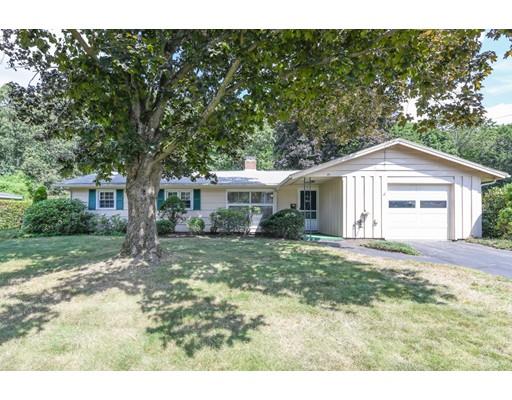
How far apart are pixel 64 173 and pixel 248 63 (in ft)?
15.3

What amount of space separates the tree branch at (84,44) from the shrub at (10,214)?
13.7 m

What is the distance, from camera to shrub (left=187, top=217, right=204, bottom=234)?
1295 centimetres

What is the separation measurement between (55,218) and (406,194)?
47.3 ft

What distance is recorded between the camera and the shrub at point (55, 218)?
12102mm

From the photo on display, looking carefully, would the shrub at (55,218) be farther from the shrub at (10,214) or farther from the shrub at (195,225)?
the shrub at (195,225)

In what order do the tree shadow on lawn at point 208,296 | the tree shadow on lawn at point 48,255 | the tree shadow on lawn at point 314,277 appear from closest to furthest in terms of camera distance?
the tree shadow on lawn at point 208,296
the tree shadow on lawn at point 314,277
the tree shadow on lawn at point 48,255

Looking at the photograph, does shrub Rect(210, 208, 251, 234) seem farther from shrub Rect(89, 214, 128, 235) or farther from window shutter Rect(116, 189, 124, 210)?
window shutter Rect(116, 189, 124, 210)

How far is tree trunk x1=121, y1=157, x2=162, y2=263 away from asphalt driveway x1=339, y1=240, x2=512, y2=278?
19.6 ft

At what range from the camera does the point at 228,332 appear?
340 cm

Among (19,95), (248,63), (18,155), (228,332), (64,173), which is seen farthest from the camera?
(18,155)

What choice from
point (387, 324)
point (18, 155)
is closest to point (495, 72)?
point (387, 324)

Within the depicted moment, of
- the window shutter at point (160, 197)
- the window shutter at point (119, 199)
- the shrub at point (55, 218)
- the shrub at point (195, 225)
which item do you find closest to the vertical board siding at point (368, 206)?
the shrub at point (195, 225)

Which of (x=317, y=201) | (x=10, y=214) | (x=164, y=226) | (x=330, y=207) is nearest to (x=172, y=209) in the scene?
(x=164, y=226)

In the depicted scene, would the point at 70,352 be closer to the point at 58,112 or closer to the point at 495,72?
the point at 58,112
